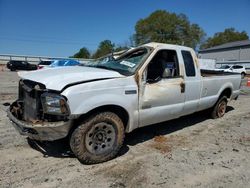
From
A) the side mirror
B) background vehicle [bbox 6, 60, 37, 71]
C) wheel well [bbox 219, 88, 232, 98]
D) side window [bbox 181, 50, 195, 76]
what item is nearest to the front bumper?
the side mirror

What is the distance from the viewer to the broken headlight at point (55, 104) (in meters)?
3.74

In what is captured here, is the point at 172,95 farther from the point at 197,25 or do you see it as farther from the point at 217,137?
the point at 197,25

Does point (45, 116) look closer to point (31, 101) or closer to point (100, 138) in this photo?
point (31, 101)

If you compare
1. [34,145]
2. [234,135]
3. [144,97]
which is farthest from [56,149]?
[234,135]

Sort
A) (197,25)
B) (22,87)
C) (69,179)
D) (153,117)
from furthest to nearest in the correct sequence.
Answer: (197,25) < (153,117) < (22,87) < (69,179)

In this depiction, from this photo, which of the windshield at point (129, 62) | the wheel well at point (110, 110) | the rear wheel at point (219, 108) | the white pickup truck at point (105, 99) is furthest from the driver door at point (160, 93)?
the rear wheel at point (219, 108)

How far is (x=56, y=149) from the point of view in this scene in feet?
15.4

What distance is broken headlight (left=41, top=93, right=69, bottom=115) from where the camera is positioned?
12.3ft

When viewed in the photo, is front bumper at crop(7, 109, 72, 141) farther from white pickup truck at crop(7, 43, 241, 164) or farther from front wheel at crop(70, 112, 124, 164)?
front wheel at crop(70, 112, 124, 164)

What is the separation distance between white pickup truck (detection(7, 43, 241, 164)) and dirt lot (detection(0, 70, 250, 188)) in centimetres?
39

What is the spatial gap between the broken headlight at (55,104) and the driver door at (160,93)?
4.71 ft

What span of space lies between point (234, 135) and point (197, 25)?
78516 millimetres

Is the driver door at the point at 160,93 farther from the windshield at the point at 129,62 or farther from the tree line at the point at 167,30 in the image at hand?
the tree line at the point at 167,30

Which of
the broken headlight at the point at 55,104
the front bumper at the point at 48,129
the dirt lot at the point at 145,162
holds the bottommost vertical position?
the dirt lot at the point at 145,162
